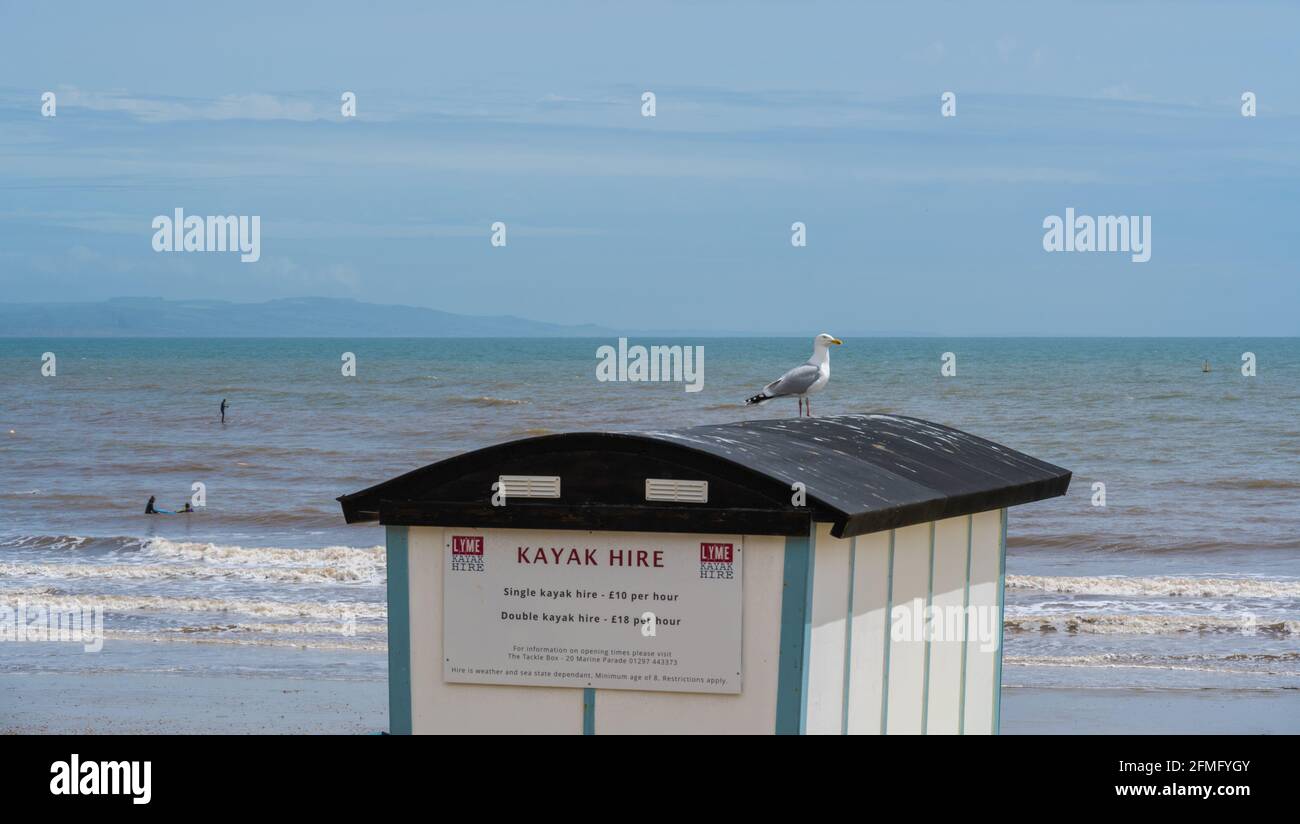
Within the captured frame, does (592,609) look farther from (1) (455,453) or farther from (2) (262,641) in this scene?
(1) (455,453)

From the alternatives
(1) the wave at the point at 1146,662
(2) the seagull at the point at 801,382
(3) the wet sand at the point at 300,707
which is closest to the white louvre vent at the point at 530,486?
(3) the wet sand at the point at 300,707

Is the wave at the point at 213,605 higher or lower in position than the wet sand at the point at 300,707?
lower

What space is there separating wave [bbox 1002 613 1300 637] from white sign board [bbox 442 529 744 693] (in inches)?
509

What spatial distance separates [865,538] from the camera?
657cm

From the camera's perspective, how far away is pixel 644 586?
6.25 meters

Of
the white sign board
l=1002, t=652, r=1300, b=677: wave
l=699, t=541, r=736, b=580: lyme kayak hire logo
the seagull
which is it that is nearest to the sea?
l=1002, t=652, r=1300, b=677: wave

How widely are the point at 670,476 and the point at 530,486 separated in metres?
0.57

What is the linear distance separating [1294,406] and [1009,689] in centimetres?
5151

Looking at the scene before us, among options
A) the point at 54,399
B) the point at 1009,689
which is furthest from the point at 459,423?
the point at 1009,689

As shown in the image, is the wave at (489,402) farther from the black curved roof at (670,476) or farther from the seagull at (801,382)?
the black curved roof at (670,476)

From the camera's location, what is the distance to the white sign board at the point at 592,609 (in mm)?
6176

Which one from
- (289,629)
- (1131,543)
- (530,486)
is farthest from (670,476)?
(1131,543)

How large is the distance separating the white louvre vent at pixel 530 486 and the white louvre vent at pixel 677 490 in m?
0.38

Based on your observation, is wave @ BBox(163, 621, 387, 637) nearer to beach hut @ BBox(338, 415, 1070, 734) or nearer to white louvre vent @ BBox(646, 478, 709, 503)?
beach hut @ BBox(338, 415, 1070, 734)
